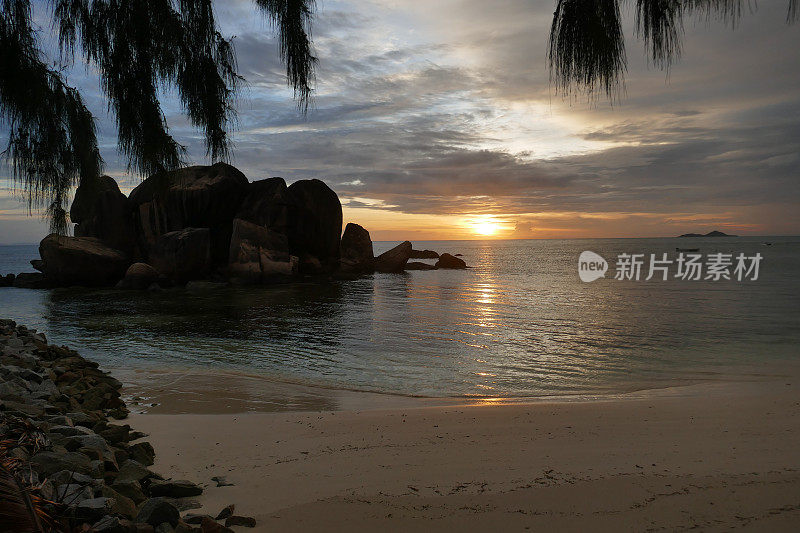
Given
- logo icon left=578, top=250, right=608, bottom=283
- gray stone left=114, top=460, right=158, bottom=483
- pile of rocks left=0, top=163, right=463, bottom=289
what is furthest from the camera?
logo icon left=578, top=250, right=608, bottom=283

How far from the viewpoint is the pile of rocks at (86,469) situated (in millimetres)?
2906

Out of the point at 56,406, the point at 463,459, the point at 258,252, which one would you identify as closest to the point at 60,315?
the point at 258,252

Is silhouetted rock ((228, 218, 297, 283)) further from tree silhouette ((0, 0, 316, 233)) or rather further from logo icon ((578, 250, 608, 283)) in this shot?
tree silhouette ((0, 0, 316, 233))

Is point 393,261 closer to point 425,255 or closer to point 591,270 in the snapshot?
point 591,270

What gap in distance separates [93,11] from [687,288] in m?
33.3

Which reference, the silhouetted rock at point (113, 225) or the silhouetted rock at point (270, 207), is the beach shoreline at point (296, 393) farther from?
the silhouetted rock at point (113, 225)

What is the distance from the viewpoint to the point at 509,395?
8.48 m

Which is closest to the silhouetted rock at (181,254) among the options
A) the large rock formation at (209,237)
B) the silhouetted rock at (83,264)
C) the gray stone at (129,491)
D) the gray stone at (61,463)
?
the large rock formation at (209,237)

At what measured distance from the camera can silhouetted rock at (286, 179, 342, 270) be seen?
3775 cm

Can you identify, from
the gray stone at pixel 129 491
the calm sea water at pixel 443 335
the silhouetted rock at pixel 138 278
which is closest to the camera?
the gray stone at pixel 129 491

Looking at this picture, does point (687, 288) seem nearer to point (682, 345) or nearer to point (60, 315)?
point (682, 345)

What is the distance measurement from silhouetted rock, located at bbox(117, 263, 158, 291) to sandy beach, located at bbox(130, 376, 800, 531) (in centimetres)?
2796

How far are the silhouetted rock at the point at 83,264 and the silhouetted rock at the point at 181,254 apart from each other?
315 cm

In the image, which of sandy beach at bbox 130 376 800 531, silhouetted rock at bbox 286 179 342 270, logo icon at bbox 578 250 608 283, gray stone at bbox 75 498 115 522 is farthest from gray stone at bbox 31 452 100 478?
logo icon at bbox 578 250 608 283
